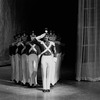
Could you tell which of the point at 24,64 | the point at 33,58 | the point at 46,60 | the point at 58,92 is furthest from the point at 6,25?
the point at 58,92

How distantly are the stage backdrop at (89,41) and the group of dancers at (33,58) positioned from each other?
50.8 inches

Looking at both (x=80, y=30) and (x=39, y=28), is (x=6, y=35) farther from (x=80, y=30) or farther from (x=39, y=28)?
(x=80, y=30)

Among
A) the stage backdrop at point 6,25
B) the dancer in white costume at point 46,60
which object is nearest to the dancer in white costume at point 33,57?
the dancer in white costume at point 46,60

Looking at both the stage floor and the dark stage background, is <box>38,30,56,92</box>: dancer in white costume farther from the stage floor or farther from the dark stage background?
the dark stage background

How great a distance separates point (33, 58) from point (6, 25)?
9.54 metres

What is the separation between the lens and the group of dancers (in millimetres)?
9930

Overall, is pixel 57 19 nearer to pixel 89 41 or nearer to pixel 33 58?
pixel 89 41

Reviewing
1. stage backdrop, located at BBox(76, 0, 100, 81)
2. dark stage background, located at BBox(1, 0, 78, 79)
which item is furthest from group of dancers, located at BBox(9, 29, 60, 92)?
dark stage background, located at BBox(1, 0, 78, 79)

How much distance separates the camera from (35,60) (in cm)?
1053

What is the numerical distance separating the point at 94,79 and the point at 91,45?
140cm

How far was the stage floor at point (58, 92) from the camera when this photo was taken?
30.3 ft

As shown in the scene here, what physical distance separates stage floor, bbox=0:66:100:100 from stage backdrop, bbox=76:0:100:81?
681mm

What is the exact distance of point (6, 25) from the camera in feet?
64.3

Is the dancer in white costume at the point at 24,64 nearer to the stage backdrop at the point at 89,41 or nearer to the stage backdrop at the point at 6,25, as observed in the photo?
the stage backdrop at the point at 89,41
